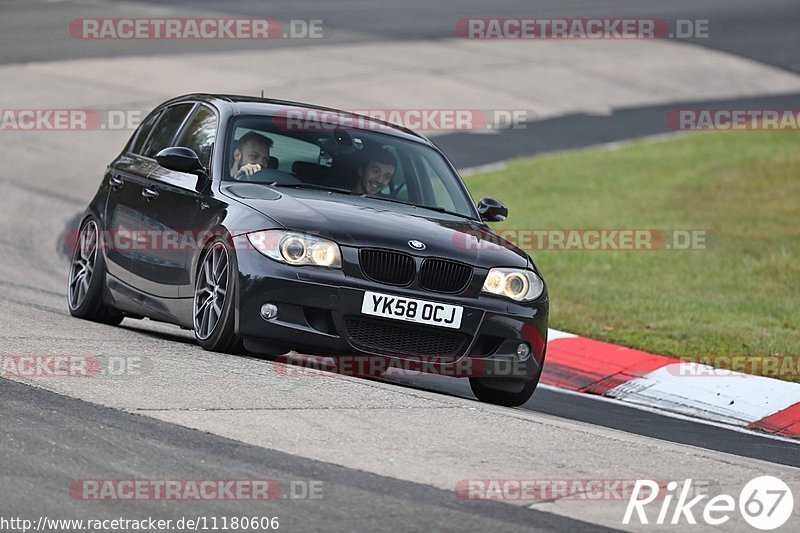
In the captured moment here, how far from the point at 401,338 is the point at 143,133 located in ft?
11.3

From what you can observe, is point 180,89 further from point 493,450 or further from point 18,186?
point 493,450

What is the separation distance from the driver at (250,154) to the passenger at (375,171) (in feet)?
1.95

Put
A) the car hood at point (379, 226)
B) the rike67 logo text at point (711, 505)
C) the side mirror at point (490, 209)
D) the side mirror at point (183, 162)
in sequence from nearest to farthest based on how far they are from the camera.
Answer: the rike67 logo text at point (711, 505), the car hood at point (379, 226), the side mirror at point (183, 162), the side mirror at point (490, 209)

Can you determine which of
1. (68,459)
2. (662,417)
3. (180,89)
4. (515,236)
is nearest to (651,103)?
(180,89)

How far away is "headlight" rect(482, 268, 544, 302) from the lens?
28.8 ft
